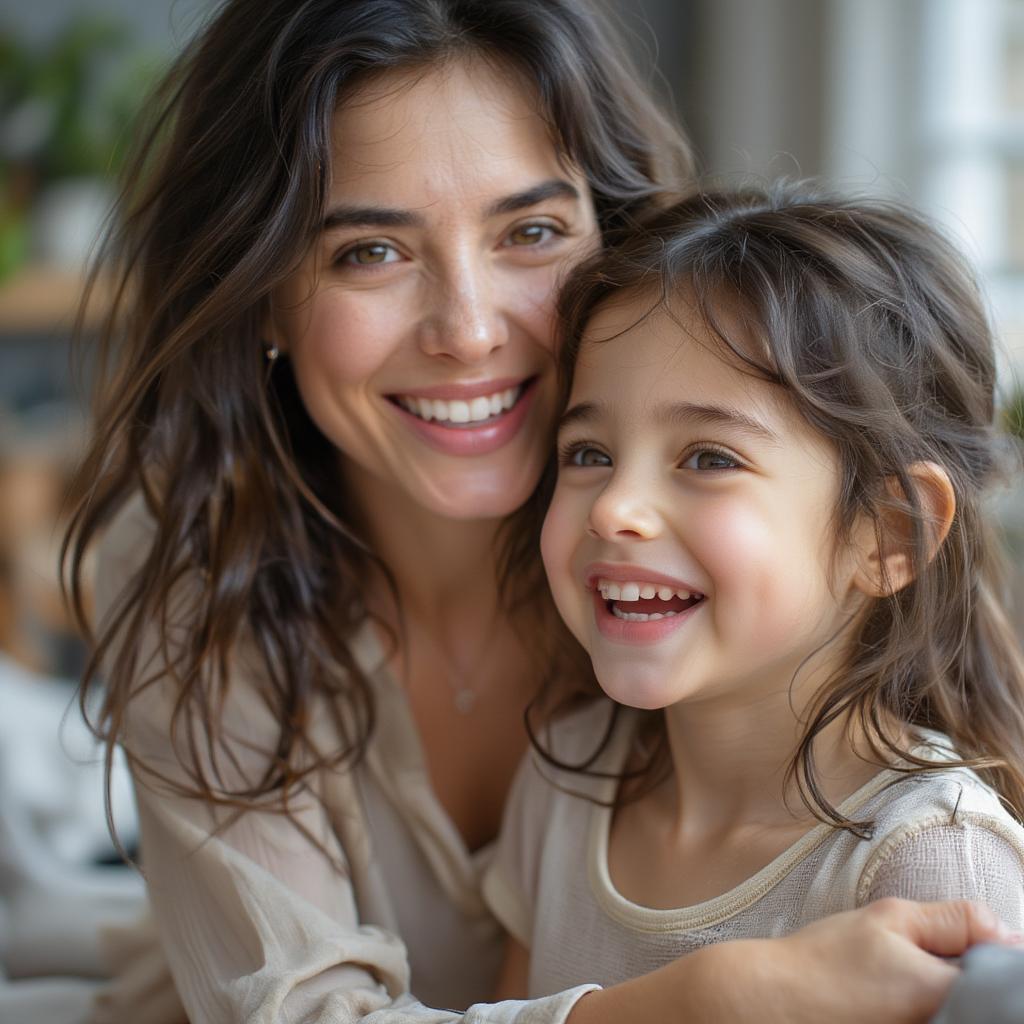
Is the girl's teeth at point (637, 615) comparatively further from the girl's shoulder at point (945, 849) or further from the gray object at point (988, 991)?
the gray object at point (988, 991)

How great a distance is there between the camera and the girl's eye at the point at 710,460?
111 cm

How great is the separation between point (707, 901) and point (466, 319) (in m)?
0.60

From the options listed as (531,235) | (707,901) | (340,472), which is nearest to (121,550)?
(340,472)

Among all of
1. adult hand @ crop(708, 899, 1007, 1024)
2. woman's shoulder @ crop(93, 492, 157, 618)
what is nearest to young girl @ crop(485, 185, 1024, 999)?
adult hand @ crop(708, 899, 1007, 1024)

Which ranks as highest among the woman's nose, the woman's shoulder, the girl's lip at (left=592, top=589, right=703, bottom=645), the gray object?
the woman's nose

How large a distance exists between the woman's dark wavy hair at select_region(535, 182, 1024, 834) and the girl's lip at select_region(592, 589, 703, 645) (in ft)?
0.47

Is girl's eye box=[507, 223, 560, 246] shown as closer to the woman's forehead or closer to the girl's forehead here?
the woman's forehead

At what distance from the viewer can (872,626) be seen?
1.21m

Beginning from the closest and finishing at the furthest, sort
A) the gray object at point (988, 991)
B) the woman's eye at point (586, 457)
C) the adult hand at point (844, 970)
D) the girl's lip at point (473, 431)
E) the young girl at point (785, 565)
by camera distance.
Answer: the gray object at point (988, 991) → the adult hand at point (844, 970) → the young girl at point (785, 565) → the woman's eye at point (586, 457) → the girl's lip at point (473, 431)

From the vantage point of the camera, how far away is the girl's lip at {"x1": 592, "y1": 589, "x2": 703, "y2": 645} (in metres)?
1.13

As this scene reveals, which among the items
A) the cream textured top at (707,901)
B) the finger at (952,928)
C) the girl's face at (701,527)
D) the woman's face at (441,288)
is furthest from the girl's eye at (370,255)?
the finger at (952,928)

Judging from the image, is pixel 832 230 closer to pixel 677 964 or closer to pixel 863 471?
pixel 863 471

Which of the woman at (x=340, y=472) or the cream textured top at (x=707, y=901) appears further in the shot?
the woman at (x=340, y=472)

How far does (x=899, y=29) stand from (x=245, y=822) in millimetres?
3213
